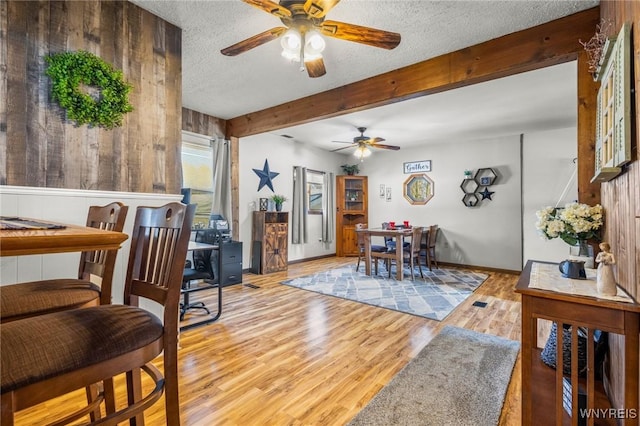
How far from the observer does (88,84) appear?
1.91 meters

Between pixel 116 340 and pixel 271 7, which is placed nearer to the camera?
pixel 116 340

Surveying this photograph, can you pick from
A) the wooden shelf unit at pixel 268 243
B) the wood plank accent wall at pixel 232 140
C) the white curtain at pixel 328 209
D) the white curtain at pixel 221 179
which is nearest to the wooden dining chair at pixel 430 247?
the white curtain at pixel 328 209

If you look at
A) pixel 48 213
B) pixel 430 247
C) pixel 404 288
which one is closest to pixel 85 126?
pixel 48 213

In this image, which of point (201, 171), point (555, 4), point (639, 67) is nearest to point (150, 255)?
point (639, 67)

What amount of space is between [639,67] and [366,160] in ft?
20.2

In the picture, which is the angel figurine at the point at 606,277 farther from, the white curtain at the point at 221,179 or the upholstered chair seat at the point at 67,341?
the white curtain at the point at 221,179

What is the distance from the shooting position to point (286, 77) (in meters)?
3.24

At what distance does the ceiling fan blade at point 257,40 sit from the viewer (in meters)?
1.99

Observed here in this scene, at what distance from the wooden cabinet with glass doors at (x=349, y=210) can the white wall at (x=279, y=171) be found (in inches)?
11.1

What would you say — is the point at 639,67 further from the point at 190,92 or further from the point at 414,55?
the point at 190,92

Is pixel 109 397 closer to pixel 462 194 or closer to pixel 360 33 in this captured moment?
pixel 360 33

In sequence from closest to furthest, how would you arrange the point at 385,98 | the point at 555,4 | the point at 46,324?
the point at 46,324 → the point at 555,4 → the point at 385,98

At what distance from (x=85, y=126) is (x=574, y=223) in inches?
122

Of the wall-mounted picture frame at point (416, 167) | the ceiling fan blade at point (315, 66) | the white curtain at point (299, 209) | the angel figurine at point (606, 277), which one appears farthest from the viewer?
the wall-mounted picture frame at point (416, 167)
